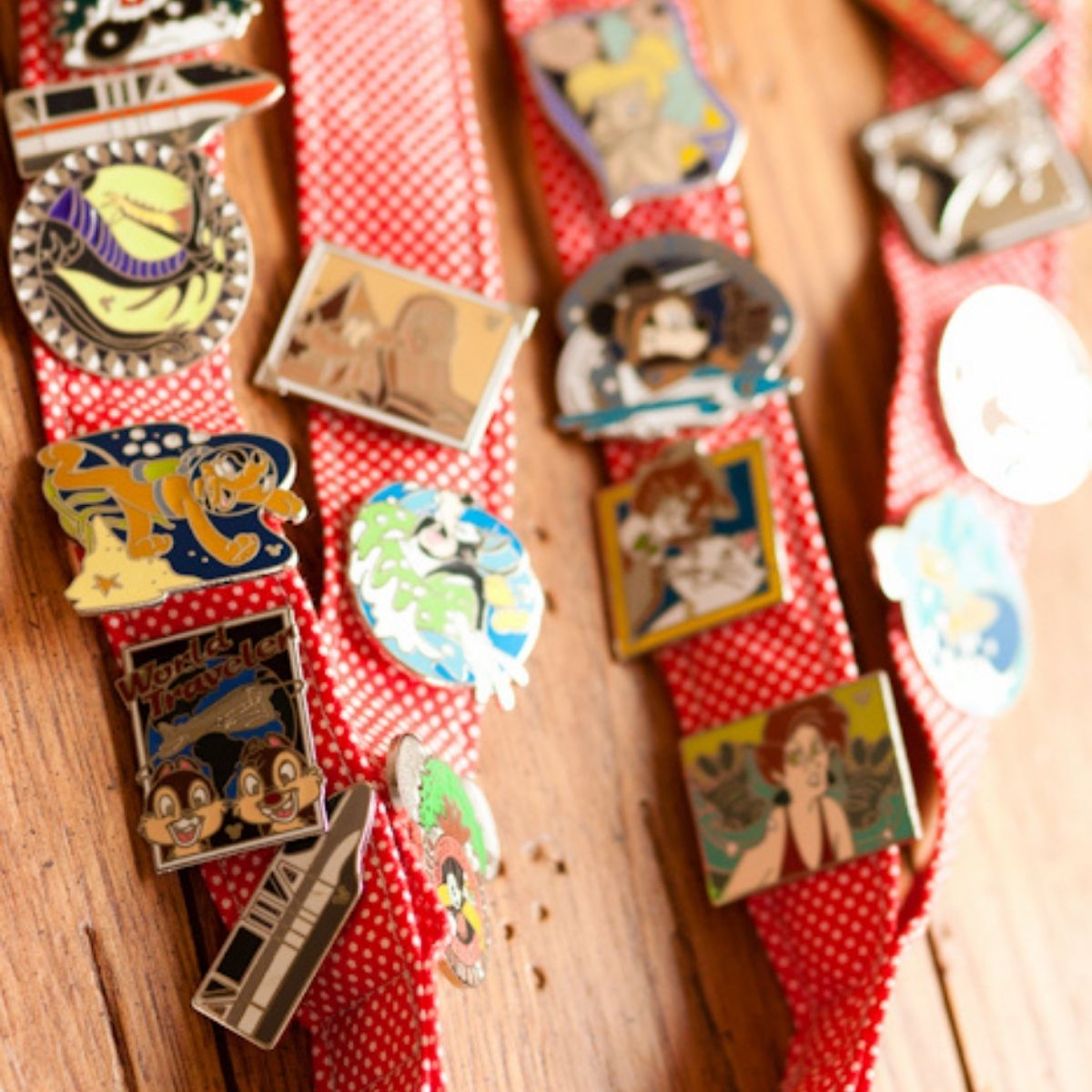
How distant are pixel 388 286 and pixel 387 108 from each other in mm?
131

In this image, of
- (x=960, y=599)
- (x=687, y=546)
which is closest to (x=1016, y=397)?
(x=960, y=599)

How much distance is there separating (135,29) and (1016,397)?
1.80 ft

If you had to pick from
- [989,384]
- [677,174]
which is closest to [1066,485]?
[989,384]

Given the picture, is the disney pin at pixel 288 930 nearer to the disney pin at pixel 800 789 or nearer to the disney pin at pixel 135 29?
the disney pin at pixel 800 789

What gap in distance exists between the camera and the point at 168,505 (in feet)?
2.10

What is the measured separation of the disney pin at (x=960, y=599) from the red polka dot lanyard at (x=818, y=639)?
1cm

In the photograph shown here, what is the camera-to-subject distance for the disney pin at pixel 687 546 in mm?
785

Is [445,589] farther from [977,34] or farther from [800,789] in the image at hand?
[977,34]

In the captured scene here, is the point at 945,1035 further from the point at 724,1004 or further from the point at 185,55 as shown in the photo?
the point at 185,55

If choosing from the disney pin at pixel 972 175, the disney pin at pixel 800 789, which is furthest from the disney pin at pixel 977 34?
the disney pin at pixel 800 789

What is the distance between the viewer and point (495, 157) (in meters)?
0.85

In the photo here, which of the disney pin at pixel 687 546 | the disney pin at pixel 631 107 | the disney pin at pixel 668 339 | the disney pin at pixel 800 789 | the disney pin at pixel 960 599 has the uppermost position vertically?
the disney pin at pixel 631 107

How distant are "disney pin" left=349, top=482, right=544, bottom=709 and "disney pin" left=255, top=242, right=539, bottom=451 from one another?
4 cm

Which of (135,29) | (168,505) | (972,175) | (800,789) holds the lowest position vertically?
(800,789)
